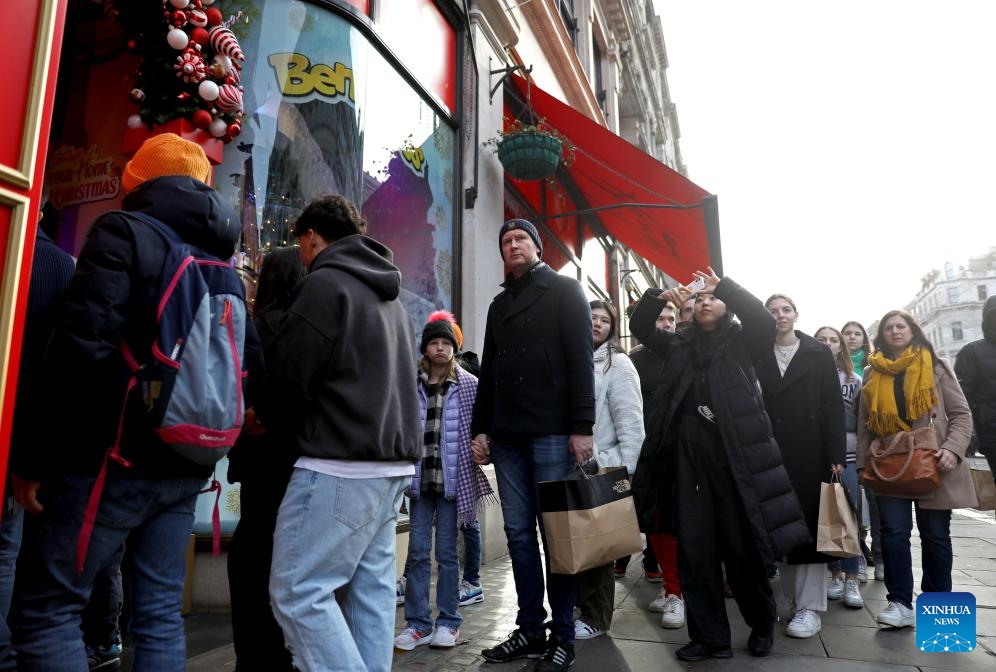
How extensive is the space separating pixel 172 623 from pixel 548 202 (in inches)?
346

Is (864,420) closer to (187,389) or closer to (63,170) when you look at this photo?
(187,389)

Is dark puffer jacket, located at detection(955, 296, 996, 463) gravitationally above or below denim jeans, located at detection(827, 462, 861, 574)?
above

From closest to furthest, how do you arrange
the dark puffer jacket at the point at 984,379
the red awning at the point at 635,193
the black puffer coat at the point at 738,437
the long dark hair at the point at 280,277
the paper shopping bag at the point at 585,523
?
the long dark hair at the point at 280,277, the paper shopping bag at the point at 585,523, the black puffer coat at the point at 738,437, the dark puffer jacket at the point at 984,379, the red awning at the point at 635,193

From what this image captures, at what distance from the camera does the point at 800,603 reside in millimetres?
3939

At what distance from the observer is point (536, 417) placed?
3348 mm

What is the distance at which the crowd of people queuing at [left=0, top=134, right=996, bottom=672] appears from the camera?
1936 millimetres

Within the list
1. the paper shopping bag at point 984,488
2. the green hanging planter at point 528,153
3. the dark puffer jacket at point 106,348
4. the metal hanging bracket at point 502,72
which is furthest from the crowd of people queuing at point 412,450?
the metal hanging bracket at point 502,72

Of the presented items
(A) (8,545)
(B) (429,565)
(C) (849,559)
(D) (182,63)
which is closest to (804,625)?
(C) (849,559)

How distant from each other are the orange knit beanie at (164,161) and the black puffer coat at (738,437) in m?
2.58

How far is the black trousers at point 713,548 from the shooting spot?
3.44 meters

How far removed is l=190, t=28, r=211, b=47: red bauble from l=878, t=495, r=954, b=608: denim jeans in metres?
4.94

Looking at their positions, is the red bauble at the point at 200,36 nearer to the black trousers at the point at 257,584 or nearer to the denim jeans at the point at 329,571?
the black trousers at the point at 257,584

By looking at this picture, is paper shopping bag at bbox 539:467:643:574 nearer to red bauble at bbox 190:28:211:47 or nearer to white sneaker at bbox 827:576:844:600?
white sneaker at bbox 827:576:844:600

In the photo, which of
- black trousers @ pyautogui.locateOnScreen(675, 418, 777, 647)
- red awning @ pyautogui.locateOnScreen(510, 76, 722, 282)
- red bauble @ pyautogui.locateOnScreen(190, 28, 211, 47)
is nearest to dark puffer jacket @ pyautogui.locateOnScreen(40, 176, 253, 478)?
black trousers @ pyautogui.locateOnScreen(675, 418, 777, 647)
